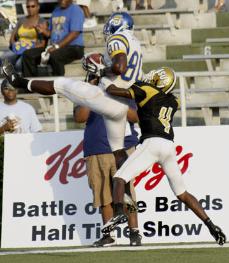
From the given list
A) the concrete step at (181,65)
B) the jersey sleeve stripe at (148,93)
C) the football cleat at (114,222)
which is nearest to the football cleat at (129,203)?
the football cleat at (114,222)

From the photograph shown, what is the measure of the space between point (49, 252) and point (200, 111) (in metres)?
4.31

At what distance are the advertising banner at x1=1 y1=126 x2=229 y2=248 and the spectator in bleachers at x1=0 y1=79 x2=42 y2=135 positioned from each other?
1.82 ft

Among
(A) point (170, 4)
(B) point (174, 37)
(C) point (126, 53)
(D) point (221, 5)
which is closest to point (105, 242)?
(C) point (126, 53)

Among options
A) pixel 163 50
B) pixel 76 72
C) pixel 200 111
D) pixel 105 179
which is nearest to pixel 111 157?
pixel 105 179

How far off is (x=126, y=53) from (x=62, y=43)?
4554mm

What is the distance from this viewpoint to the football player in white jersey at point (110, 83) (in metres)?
11.0

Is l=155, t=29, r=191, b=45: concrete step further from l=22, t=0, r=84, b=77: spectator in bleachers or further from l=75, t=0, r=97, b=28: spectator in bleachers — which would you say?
l=22, t=0, r=84, b=77: spectator in bleachers

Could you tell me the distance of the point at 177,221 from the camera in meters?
12.4

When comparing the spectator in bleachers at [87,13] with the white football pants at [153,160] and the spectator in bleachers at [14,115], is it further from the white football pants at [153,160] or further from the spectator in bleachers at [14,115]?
the white football pants at [153,160]

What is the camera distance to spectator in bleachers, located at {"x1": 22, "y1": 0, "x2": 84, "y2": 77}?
15747 millimetres

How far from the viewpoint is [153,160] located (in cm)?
1100

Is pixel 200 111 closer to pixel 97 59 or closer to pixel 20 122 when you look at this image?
pixel 20 122

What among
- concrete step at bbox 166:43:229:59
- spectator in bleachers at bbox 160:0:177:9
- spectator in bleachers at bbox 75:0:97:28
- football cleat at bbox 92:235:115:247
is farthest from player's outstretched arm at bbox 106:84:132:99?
spectator in bleachers at bbox 160:0:177:9

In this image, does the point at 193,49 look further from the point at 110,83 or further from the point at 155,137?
the point at 155,137
